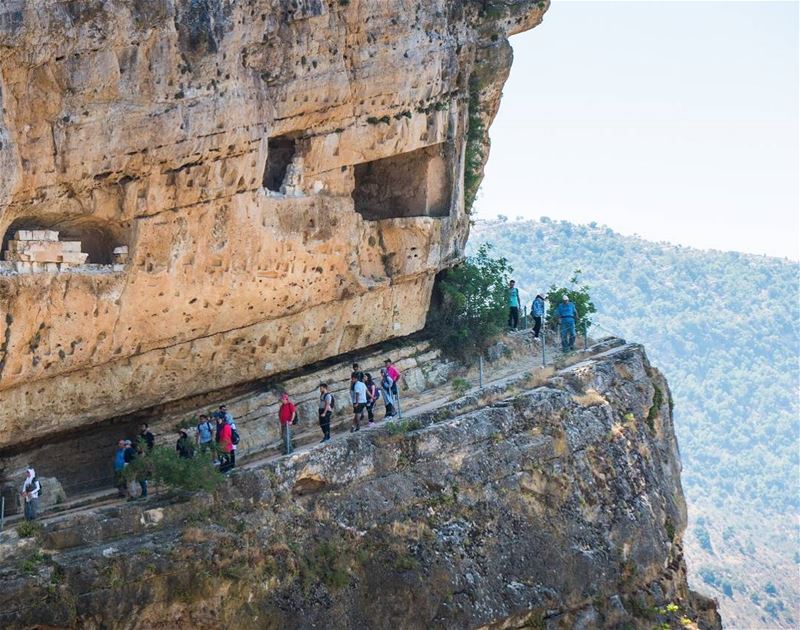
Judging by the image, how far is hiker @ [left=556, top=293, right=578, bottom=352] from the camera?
122 feet

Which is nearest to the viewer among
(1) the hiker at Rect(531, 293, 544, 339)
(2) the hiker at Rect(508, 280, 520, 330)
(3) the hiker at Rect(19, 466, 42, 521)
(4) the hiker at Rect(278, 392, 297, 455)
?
(3) the hiker at Rect(19, 466, 42, 521)

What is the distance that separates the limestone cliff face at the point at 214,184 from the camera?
27.7 meters

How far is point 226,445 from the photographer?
29.4 m

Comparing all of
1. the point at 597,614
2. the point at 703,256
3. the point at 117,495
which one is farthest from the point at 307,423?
the point at 703,256

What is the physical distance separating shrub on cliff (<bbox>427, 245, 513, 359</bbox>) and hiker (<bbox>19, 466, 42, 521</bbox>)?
38.4 ft

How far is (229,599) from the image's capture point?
1076 inches

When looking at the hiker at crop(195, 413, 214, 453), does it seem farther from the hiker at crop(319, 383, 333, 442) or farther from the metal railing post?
the metal railing post

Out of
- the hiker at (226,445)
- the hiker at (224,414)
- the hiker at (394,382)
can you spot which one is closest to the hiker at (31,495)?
the hiker at (226,445)

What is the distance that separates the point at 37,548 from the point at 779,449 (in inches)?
4242

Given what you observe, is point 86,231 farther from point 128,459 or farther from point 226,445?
point 226,445

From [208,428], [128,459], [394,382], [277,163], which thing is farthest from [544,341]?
[128,459]

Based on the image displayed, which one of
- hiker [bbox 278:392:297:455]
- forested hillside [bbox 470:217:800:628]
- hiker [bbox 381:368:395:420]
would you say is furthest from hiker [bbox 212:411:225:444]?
forested hillside [bbox 470:217:800:628]

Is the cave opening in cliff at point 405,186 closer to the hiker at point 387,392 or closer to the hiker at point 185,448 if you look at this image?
the hiker at point 387,392

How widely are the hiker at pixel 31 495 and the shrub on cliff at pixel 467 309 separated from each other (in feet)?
38.4
